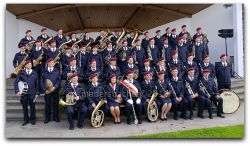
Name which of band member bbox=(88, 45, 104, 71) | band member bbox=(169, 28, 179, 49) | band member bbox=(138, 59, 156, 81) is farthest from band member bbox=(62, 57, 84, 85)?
band member bbox=(169, 28, 179, 49)

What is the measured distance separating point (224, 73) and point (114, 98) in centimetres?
381

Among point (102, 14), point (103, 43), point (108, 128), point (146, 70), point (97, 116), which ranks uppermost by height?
point (102, 14)

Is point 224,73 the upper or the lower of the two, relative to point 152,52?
lower

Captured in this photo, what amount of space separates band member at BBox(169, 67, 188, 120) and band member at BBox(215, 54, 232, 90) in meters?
A: 1.61

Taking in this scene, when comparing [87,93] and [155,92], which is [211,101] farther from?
[87,93]

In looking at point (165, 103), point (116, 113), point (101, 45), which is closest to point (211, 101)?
point (165, 103)

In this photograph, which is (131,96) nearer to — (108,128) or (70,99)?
(108,128)

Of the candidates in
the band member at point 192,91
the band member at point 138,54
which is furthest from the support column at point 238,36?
the band member at point 138,54

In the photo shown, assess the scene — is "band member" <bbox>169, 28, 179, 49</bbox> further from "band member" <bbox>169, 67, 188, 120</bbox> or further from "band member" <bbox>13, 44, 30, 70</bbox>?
"band member" <bbox>13, 44, 30, 70</bbox>

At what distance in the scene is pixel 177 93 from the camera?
7.07 m

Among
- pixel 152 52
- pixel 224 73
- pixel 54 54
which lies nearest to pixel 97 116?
pixel 54 54

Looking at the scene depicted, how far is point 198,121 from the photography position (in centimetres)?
677

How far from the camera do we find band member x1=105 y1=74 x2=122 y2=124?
256 inches

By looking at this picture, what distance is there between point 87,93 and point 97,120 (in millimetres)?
775
